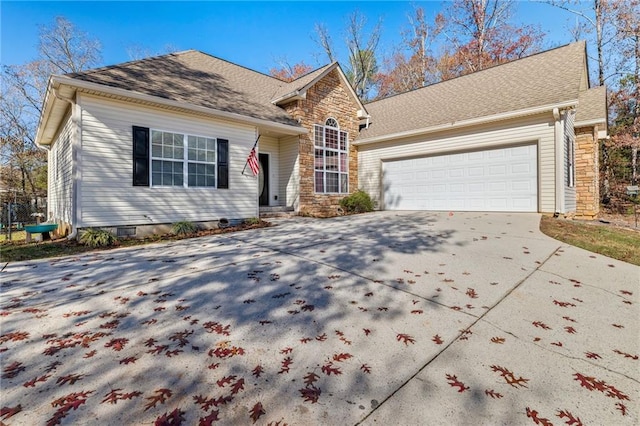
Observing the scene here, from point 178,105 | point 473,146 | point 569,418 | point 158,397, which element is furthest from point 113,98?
point 473,146

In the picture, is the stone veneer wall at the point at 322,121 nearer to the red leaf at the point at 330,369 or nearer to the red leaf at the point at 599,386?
the red leaf at the point at 330,369

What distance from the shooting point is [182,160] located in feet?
27.6

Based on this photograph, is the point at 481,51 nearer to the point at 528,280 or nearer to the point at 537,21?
the point at 537,21

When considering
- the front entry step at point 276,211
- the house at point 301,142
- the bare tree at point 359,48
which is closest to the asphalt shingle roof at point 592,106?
the house at point 301,142

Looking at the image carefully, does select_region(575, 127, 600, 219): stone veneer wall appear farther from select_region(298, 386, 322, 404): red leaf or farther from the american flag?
select_region(298, 386, 322, 404): red leaf

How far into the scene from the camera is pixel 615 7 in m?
16.7

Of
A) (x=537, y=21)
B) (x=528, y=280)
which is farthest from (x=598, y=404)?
(x=537, y=21)

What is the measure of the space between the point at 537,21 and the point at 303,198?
2105 centimetres

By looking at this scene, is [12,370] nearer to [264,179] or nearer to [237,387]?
[237,387]

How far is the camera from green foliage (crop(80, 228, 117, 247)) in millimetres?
6621

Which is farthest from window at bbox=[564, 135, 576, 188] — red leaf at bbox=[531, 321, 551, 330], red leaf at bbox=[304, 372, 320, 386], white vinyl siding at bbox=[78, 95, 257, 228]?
red leaf at bbox=[304, 372, 320, 386]

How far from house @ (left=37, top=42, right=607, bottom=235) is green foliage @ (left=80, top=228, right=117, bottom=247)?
15.6 inches

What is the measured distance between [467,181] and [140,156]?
10.3m

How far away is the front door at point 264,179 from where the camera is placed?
470 inches
